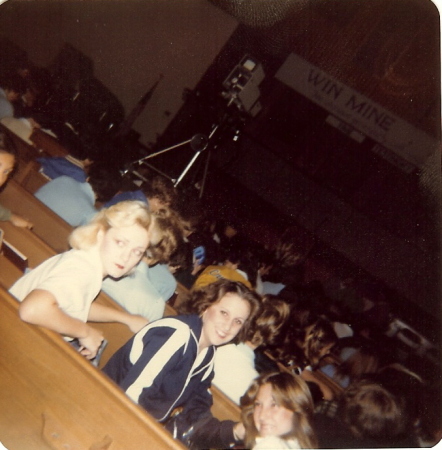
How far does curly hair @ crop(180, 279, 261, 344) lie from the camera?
1.48 metres

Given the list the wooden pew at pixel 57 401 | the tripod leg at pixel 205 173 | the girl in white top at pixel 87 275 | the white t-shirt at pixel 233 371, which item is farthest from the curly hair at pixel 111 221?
the tripod leg at pixel 205 173

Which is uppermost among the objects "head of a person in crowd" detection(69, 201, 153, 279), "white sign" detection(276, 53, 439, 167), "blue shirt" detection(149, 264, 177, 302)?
"white sign" detection(276, 53, 439, 167)

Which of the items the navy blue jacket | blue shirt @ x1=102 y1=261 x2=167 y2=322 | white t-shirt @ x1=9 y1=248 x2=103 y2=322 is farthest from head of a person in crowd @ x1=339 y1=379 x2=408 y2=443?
white t-shirt @ x1=9 y1=248 x2=103 y2=322

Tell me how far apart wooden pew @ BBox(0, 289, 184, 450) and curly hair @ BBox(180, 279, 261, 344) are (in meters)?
0.52

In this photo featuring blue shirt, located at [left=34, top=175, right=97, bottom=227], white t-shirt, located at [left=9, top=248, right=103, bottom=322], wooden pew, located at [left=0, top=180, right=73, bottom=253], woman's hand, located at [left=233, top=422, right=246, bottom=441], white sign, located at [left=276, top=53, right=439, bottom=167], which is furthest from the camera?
white sign, located at [left=276, top=53, right=439, bottom=167]

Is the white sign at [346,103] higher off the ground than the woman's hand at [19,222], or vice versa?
the white sign at [346,103]

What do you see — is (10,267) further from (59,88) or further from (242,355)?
(59,88)

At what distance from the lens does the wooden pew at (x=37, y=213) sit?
1.44 metres

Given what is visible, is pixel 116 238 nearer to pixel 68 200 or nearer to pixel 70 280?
pixel 70 280

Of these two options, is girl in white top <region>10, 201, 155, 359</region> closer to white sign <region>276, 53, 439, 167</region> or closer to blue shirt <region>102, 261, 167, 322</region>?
blue shirt <region>102, 261, 167, 322</region>

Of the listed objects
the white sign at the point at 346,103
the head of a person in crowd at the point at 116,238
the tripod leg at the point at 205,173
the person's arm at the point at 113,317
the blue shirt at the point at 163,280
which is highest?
the white sign at the point at 346,103

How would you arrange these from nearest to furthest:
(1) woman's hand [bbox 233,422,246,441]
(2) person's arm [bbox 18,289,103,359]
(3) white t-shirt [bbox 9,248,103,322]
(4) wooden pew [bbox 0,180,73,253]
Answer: (2) person's arm [bbox 18,289,103,359] → (3) white t-shirt [bbox 9,248,103,322] → (1) woman's hand [bbox 233,422,246,441] → (4) wooden pew [bbox 0,180,73,253]

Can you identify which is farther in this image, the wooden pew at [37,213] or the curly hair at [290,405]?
the wooden pew at [37,213]

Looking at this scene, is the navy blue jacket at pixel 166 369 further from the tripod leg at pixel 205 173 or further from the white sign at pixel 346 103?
the white sign at pixel 346 103
